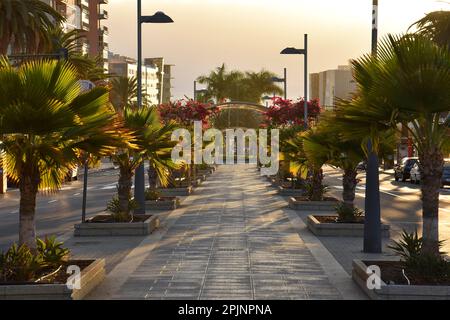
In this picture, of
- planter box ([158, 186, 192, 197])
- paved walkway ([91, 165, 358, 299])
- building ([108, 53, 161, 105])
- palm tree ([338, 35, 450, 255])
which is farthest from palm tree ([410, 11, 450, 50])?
building ([108, 53, 161, 105])

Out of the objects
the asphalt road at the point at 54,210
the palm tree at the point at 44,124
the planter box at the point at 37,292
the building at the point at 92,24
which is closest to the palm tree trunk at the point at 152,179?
the asphalt road at the point at 54,210

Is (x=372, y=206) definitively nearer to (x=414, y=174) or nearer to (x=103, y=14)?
(x=414, y=174)

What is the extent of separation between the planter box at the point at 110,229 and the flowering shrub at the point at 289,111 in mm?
27013

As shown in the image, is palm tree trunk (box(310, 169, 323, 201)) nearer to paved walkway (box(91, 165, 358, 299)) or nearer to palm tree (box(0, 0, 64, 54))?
paved walkway (box(91, 165, 358, 299))

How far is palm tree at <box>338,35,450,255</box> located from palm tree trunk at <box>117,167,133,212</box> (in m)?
9.58

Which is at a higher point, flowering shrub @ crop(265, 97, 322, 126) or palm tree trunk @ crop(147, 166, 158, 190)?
flowering shrub @ crop(265, 97, 322, 126)

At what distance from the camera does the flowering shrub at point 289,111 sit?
45375 mm

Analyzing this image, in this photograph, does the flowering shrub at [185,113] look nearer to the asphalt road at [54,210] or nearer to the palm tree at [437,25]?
the asphalt road at [54,210]

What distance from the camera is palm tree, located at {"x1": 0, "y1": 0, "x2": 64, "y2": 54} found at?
108 feet

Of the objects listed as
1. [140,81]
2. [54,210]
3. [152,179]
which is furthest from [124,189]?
[152,179]

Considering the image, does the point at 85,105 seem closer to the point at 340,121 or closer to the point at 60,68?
the point at 60,68

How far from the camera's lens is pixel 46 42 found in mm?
35625

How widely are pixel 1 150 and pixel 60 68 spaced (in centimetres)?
172
